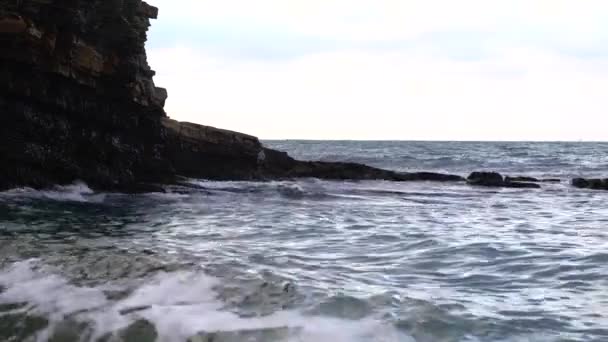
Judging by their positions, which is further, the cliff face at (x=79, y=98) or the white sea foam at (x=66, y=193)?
the cliff face at (x=79, y=98)

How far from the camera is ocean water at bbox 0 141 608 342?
464cm

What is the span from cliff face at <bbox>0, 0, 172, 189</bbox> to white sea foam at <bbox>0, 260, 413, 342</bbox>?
28.4 ft

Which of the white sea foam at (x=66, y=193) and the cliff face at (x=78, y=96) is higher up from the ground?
the cliff face at (x=78, y=96)

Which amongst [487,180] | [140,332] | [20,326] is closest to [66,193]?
[20,326]

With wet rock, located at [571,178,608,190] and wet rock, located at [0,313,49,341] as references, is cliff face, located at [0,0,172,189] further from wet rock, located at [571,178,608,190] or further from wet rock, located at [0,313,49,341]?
wet rock, located at [571,178,608,190]

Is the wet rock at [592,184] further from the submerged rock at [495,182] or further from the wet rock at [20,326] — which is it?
the wet rock at [20,326]

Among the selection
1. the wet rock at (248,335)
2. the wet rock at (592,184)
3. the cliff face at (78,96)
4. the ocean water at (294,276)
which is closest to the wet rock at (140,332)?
the ocean water at (294,276)

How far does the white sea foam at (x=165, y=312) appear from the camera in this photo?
14.9 feet

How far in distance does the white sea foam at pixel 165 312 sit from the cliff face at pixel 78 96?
8663mm

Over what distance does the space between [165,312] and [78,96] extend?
1167 cm

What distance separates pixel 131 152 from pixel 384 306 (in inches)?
515

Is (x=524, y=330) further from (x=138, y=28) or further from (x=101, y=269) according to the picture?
(x=138, y=28)

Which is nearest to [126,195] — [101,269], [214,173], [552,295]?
[214,173]

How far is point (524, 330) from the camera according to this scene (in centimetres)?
468
